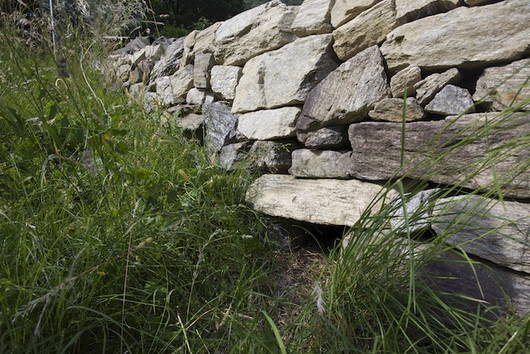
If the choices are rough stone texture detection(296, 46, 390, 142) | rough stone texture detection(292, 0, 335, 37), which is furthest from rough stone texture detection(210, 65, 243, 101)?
rough stone texture detection(296, 46, 390, 142)

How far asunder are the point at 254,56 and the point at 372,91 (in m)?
1.02

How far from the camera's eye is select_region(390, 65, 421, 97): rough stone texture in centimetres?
150

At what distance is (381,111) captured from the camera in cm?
158

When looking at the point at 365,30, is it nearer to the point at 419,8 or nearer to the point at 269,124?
the point at 419,8

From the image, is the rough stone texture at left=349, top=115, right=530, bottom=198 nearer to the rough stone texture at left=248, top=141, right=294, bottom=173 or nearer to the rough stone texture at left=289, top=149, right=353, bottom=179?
the rough stone texture at left=289, top=149, right=353, bottom=179

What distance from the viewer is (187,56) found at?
10.1ft

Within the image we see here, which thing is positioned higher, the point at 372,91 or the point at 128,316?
the point at 372,91

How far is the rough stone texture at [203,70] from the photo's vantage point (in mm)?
2725

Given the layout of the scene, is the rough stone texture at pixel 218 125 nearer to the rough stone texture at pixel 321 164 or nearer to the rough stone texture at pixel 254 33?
the rough stone texture at pixel 254 33

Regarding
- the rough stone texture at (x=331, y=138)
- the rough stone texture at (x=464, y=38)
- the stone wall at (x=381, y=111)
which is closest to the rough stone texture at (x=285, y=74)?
the stone wall at (x=381, y=111)

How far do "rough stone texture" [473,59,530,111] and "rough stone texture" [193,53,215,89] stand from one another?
6.29ft

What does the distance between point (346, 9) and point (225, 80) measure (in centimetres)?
102

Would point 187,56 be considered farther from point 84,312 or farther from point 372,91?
point 84,312

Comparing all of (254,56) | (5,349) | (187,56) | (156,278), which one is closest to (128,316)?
(156,278)
